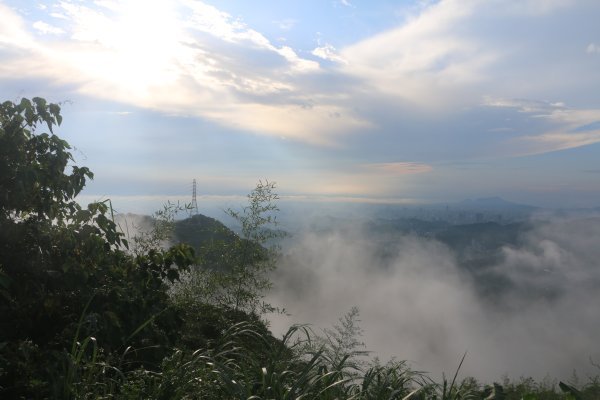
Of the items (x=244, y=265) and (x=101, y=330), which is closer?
(x=101, y=330)

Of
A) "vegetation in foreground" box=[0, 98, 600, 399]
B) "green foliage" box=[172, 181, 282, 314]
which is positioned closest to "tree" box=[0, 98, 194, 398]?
"vegetation in foreground" box=[0, 98, 600, 399]

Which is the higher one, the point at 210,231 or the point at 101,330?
the point at 210,231

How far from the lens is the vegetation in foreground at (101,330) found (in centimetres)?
287

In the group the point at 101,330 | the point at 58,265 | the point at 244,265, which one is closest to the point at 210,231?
the point at 244,265

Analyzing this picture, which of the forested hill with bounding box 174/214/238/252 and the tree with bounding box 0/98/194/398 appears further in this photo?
the forested hill with bounding box 174/214/238/252

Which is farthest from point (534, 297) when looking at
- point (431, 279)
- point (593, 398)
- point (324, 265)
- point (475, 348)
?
point (593, 398)

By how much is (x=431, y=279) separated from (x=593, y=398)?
13831 centimetres

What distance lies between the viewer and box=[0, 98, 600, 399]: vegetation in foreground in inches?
113

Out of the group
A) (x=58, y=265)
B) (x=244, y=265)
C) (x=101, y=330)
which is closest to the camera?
(x=101, y=330)

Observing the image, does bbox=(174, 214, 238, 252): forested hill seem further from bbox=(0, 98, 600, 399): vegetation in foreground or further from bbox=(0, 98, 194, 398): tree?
bbox=(0, 98, 194, 398): tree

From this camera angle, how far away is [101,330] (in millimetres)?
3492

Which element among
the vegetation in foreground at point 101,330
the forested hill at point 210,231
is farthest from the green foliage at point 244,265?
the vegetation in foreground at point 101,330

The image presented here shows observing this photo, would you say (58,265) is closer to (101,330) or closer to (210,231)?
(101,330)

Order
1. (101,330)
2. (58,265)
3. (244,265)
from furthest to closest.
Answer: (244,265) < (58,265) < (101,330)
